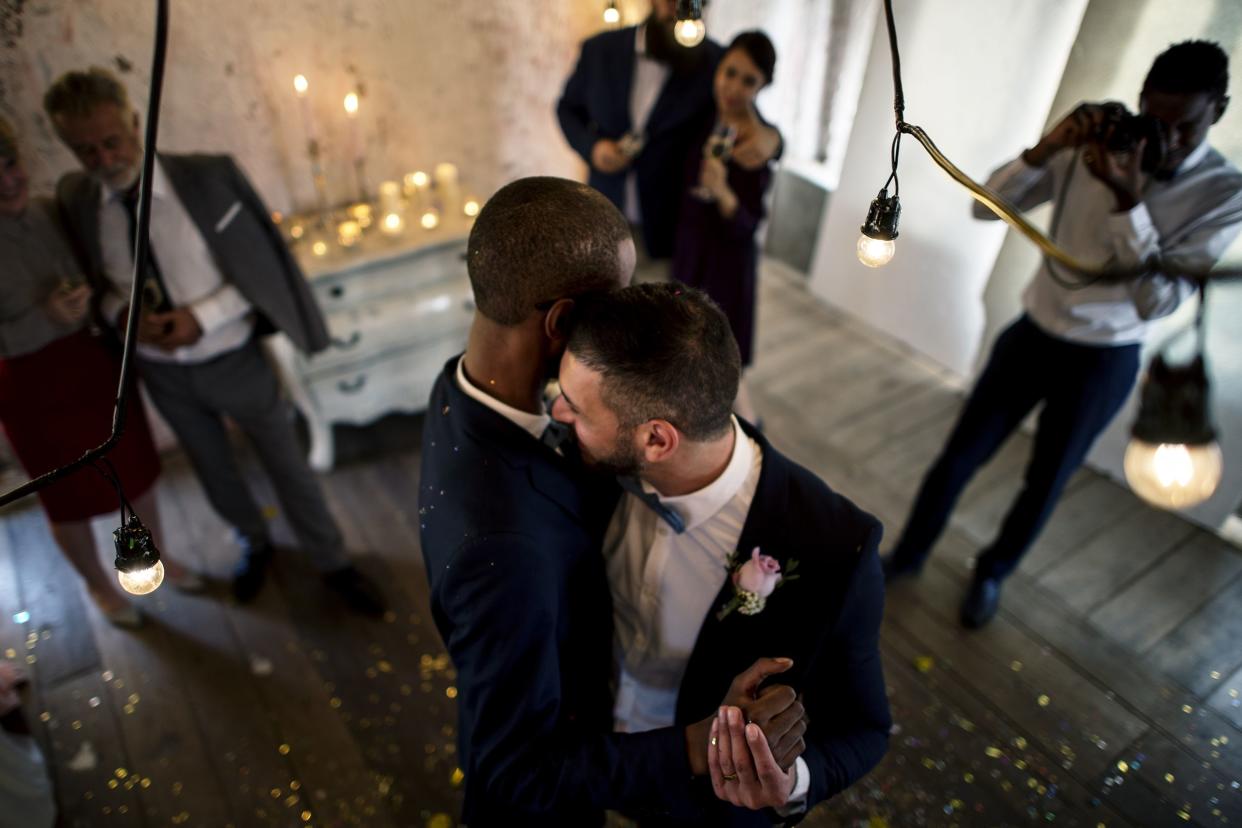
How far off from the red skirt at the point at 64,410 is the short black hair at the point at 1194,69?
3009 mm

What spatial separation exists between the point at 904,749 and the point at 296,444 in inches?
92.2

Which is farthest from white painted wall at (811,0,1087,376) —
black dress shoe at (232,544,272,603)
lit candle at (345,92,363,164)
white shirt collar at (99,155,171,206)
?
black dress shoe at (232,544,272,603)

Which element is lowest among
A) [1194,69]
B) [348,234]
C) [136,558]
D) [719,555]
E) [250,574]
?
[250,574]

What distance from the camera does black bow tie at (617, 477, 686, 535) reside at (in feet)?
4.72

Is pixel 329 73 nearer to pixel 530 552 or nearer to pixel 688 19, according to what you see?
pixel 688 19

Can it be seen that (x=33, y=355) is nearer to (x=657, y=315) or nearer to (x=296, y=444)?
(x=296, y=444)

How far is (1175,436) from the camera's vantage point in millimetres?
1176

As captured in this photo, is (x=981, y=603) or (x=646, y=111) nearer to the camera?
(x=981, y=603)

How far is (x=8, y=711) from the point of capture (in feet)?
7.50

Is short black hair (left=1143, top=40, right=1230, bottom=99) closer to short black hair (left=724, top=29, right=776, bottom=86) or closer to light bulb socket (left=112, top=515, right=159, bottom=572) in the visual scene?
short black hair (left=724, top=29, right=776, bottom=86)

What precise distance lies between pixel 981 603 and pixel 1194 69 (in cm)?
186

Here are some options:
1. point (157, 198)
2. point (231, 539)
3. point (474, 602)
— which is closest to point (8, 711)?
point (231, 539)

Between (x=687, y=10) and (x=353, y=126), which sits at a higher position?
(x=687, y=10)

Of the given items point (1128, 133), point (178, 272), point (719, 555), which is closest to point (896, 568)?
point (1128, 133)
